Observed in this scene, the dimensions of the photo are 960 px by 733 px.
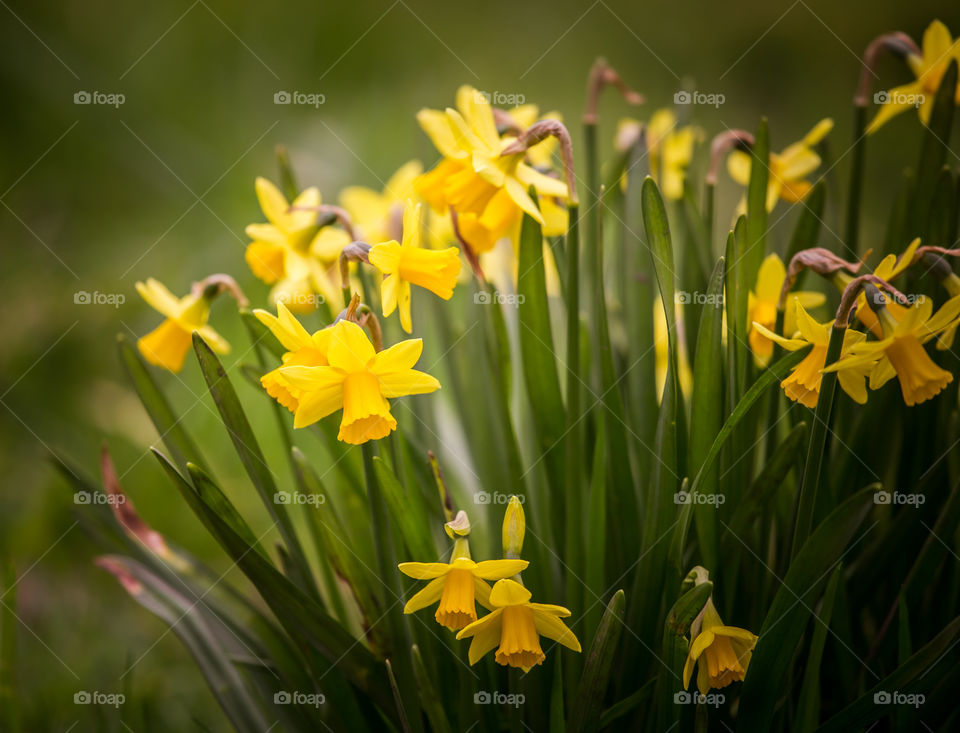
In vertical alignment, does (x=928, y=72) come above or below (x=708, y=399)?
above

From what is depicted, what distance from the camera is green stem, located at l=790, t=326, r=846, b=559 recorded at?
0.67 meters

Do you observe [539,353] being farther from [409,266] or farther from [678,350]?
[678,350]

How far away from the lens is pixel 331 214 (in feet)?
3.14

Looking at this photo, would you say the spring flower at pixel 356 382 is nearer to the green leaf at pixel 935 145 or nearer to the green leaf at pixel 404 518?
the green leaf at pixel 404 518

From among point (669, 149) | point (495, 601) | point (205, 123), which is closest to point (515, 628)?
point (495, 601)

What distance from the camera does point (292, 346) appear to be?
74 centimetres

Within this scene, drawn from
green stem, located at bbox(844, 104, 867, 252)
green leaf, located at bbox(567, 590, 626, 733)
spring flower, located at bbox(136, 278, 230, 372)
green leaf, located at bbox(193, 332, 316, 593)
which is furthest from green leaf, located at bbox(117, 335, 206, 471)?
green stem, located at bbox(844, 104, 867, 252)

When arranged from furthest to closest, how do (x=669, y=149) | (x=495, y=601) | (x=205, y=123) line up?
(x=205, y=123)
(x=669, y=149)
(x=495, y=601)

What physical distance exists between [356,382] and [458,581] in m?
0.22

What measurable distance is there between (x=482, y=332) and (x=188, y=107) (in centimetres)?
240

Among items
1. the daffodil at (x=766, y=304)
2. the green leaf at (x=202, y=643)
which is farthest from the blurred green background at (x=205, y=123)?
the daffodil at (x=766, y=304)

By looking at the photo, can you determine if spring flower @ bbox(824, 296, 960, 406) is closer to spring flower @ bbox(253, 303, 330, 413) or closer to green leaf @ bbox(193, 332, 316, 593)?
spring flower @ bbox(253, 303, 330, 413)

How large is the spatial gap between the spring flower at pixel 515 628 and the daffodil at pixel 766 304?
1.39 ft

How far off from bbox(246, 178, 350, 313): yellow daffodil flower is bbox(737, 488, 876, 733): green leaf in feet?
2.13
